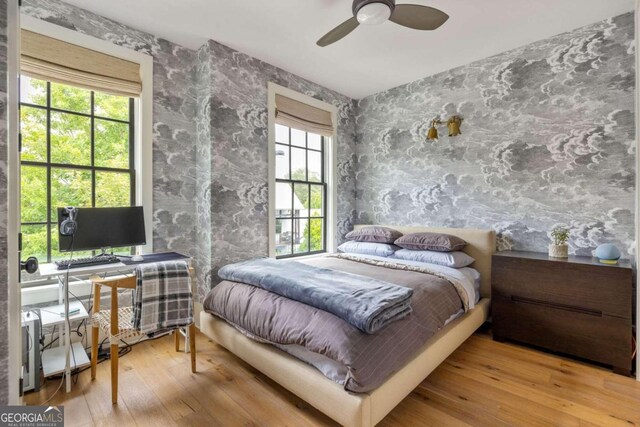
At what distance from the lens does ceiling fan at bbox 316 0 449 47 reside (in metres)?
1.84

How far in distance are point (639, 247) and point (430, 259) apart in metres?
1.45

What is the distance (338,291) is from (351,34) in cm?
234

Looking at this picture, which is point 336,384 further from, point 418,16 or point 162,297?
point 418,16

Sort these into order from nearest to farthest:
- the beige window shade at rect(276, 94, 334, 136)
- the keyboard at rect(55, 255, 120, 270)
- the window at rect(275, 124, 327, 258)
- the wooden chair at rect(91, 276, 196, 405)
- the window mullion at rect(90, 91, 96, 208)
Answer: the wooden chair at rect(91, 276, 196, 405), the keyboard at rect(55, 255, 120, 270), the window mullion at rect(90, 91, 96, 208), the beige window shade at rect(276, 94, 334, 136), the window at rect(275, 124, 327, 258)

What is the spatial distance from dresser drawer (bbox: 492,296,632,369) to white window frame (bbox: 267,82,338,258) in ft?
6.99

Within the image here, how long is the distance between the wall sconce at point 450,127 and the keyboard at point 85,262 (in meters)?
3.37

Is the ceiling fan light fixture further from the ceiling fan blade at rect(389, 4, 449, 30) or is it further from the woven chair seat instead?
the woven chair seat

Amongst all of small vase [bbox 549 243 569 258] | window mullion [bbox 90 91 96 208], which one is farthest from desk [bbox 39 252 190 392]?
small vase [bbox 549 243 569 258]

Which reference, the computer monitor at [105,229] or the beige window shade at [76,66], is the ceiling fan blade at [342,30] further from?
the computer monitor at [105,229]

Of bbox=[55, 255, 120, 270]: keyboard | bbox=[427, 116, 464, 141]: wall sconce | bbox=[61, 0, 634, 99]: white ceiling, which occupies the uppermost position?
bbox=[61, 0, 634, 99]: white ceiling

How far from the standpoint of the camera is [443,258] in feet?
9.42

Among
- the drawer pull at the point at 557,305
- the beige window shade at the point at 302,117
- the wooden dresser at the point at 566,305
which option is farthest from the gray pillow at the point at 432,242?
the beige window shade at the point at 302,117

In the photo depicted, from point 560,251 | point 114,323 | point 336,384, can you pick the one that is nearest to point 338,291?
point 336,384

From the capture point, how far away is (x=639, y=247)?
201cm
